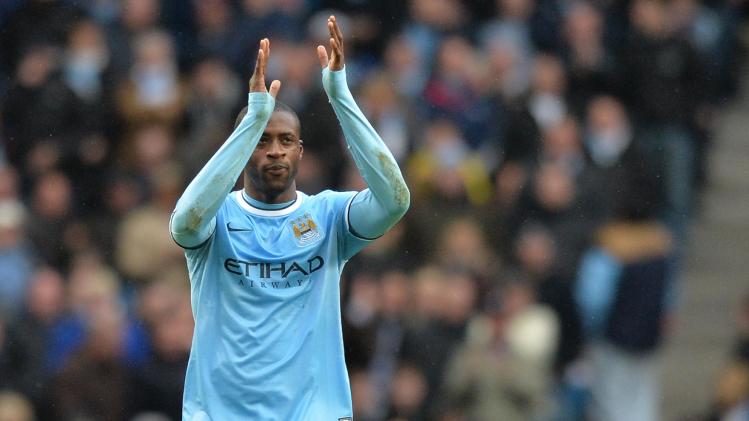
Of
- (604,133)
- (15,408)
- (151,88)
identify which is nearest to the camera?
(15,408)

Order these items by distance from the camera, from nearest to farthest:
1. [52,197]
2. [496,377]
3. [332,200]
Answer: [332,200] < [496,377] < [52,197]

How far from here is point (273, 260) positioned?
769cm

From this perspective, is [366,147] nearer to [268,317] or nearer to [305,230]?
[305,230]

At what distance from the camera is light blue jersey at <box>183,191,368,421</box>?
24.8ft

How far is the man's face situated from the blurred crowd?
543 centimetres

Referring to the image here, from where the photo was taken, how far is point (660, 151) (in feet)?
54.7

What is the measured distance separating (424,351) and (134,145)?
3539 millimetres

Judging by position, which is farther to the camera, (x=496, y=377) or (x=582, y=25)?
(x=582, y=25)

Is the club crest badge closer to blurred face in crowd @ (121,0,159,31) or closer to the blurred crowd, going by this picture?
the blurred crowd

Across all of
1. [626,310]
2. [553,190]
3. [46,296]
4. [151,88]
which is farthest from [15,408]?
[553,190]

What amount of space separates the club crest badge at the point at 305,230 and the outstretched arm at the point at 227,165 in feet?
1.57

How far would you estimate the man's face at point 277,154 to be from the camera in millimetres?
7609

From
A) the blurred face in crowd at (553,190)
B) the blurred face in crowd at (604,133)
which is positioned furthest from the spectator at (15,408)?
the blurred face in crowd at (604,133)

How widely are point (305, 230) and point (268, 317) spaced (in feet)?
1.44
